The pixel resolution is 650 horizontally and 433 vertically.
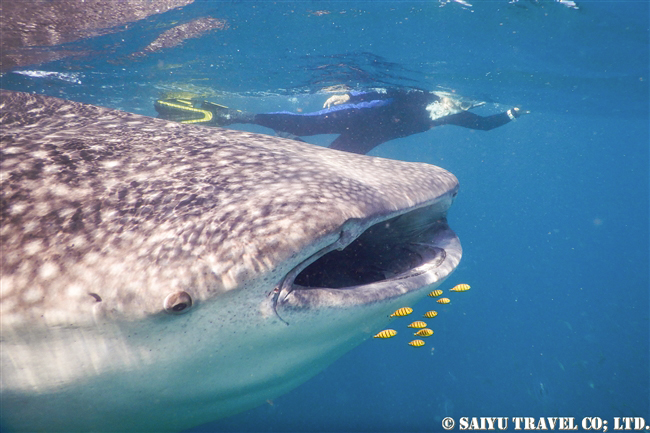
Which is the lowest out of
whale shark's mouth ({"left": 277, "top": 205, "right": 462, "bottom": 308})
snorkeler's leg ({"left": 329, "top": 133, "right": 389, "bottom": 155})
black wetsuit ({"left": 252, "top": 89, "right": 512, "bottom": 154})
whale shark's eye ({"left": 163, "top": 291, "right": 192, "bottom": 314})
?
snorkeler's leg ({"left": 329, "top": 133, "right": 389, "bottom": 155})

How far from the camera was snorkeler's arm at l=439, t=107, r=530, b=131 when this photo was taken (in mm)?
11789

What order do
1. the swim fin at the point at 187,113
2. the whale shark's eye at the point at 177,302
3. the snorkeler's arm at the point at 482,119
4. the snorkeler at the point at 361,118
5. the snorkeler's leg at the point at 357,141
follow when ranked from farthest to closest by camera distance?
the snorkeler's leg at the point at 357,141 < the snorkeler's arm at the point at 482,119 < the snorkeler at the point at 361,118 < the swim fin at the point at 187,113 < the whale shark's eye at the point at 177,302

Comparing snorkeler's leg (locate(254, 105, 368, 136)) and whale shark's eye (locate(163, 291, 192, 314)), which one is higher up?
whale shark's eye (locate(163, 291, 192, 314))

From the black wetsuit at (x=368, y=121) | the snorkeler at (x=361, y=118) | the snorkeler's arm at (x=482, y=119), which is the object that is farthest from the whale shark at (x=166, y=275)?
the snorkeler's arm at (x=482, y=119)

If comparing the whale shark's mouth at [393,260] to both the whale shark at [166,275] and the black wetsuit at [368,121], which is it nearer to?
the whale shark at [166,275]

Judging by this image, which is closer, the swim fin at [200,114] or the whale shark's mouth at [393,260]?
the whale shark's mouth at [393,260]

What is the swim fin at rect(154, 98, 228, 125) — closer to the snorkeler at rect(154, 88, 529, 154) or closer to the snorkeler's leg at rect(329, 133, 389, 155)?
the snorkeler at rect(154, 88, 529, 154)

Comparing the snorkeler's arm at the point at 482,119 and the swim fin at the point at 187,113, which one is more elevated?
the swim fin at the point at 187,113

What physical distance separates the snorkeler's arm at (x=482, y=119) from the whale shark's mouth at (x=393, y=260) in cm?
1067

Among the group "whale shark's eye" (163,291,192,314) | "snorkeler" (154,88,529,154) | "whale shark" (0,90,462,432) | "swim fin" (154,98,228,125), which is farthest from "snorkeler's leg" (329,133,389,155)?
"whale shark's eye" (163,291,192,314)

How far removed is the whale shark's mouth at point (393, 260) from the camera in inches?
71.9

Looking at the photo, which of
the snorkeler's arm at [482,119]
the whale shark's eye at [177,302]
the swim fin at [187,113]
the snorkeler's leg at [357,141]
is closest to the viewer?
the whale shark's eye at [177,302]

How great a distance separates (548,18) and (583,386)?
45.0ft

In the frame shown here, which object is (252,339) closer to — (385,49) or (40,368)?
(40,368)
